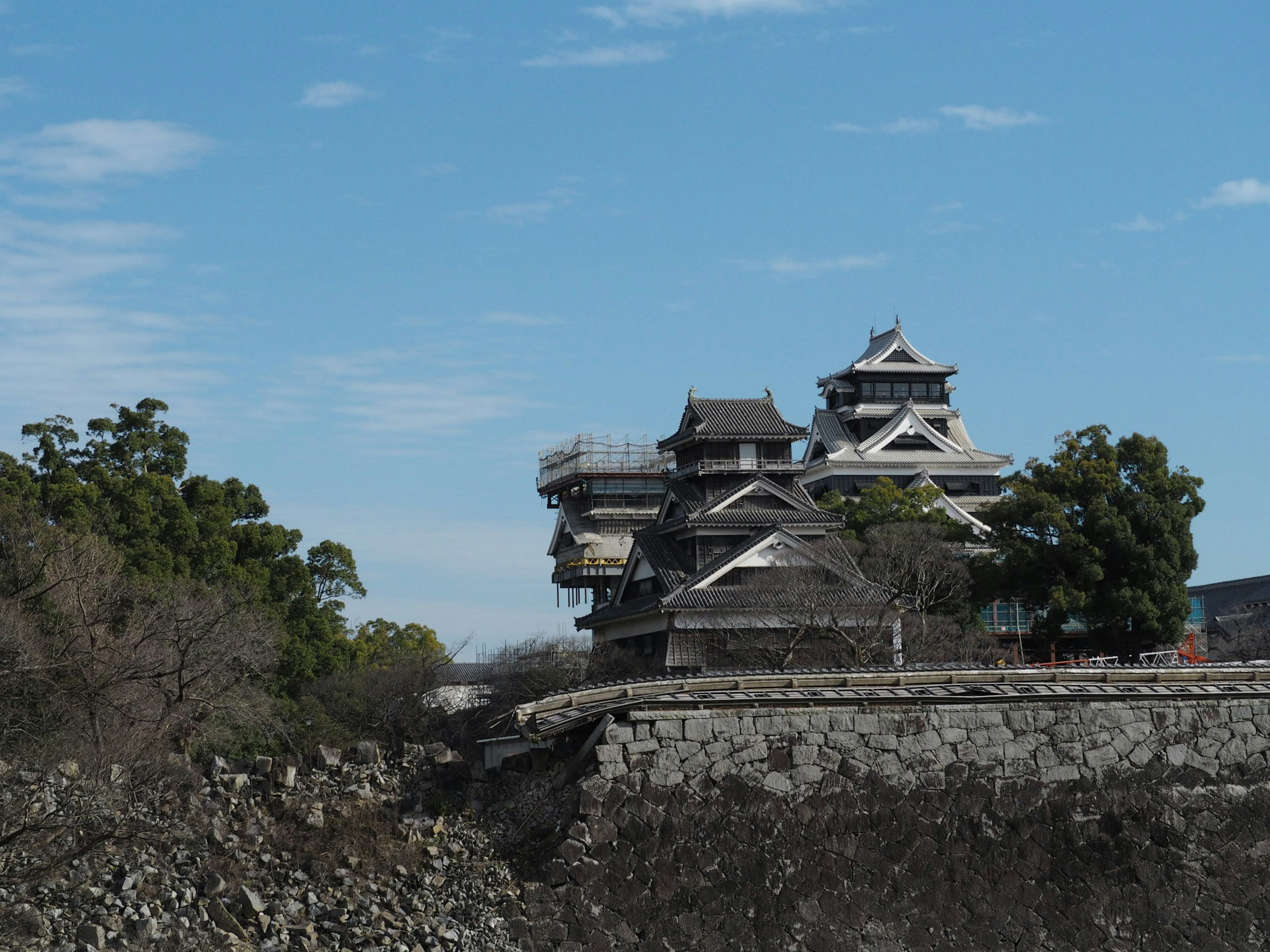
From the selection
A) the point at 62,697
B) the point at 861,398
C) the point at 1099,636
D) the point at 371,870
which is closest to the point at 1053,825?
the point at 371,870

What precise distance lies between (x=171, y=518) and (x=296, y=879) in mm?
14529

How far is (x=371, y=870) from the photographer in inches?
616

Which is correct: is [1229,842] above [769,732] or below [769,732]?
below

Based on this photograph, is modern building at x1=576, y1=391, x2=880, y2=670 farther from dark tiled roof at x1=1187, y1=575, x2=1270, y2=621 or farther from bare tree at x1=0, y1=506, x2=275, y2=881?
dark tiled roof at x1=1187, y1=575, x2=1270, y2=621

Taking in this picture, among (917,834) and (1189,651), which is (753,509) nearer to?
(1189,651)

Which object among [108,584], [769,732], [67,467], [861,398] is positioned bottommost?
[769,732]

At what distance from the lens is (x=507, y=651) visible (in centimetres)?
3841

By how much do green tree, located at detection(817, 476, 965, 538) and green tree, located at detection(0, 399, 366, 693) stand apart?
1355 cm

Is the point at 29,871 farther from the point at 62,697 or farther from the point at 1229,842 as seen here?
the point at 1229,842

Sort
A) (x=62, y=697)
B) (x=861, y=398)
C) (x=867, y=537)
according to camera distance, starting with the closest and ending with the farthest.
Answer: (x=62, y=697) < (x=867, y=537) < (x=861, y=398)

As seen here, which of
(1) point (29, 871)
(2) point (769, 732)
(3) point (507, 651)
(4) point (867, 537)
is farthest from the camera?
(3) point (507, 651)

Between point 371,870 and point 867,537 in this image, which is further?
point 867,537

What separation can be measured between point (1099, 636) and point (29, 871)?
25.1 m

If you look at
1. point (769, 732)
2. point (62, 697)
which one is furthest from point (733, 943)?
point (62, 697)
